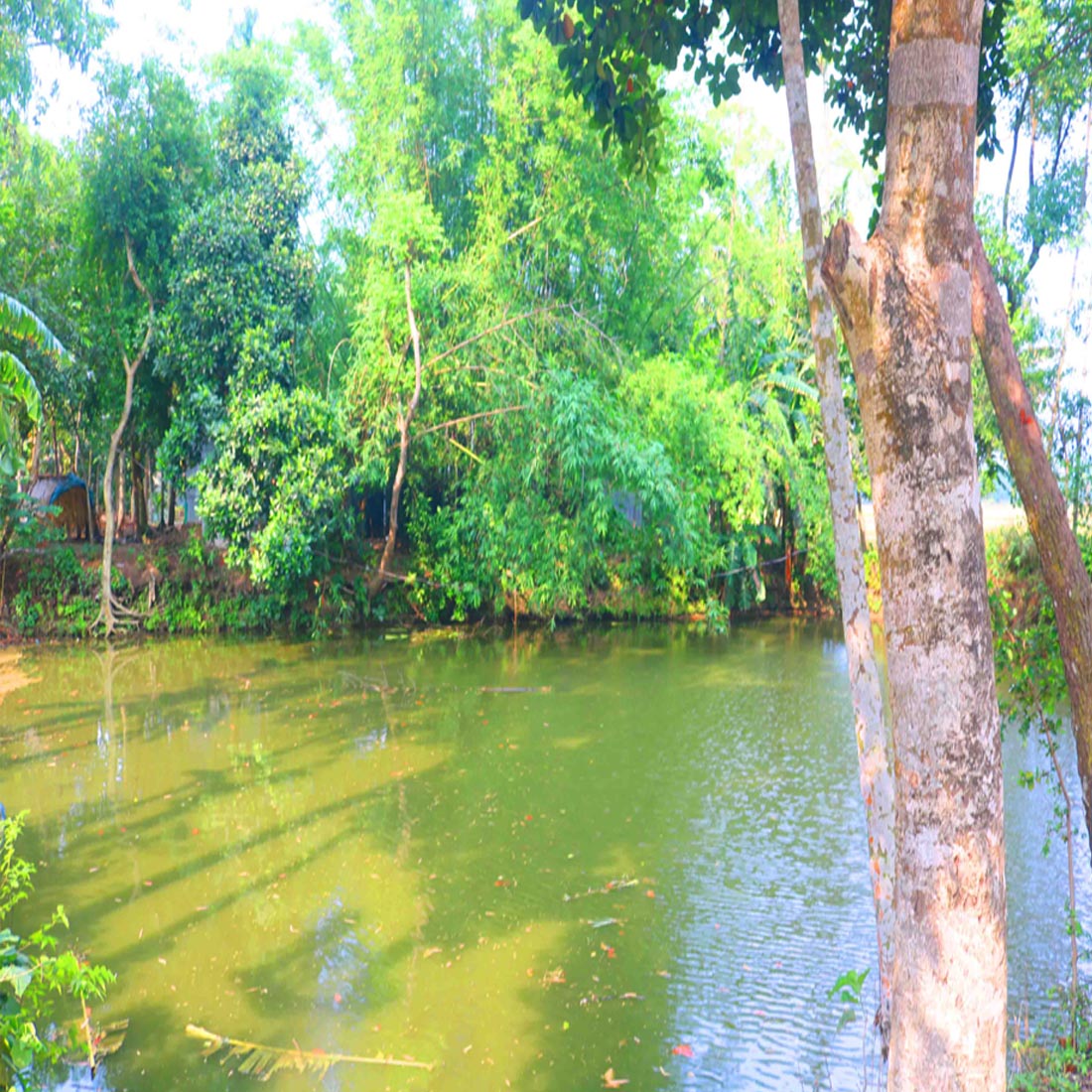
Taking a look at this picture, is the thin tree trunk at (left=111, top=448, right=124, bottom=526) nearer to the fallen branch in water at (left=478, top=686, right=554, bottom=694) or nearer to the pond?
the pond

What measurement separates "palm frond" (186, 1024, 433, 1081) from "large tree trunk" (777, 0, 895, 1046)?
207 cm

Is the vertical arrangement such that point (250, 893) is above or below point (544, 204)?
below

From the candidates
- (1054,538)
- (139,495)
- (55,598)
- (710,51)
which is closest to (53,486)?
(139,495)

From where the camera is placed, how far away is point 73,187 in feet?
53.4

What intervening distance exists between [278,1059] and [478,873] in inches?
93.6

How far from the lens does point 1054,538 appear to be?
155 inches

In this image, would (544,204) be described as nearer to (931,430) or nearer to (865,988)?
(865,988)

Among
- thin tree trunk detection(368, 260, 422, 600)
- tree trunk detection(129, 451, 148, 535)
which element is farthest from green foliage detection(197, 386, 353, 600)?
tree trunk detection(129, 451, 148, 535)

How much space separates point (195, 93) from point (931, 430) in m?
16.4

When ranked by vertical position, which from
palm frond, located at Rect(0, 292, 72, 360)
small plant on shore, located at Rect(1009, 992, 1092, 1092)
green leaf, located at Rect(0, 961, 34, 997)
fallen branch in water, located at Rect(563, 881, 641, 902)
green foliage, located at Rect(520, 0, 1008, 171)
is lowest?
fallen branch in water, located at Rect(563, 881, 641, 902)

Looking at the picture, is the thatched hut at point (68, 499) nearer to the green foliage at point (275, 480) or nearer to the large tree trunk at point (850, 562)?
the green foliage at point (275, 480)

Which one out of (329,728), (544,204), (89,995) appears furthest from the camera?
(544,204)

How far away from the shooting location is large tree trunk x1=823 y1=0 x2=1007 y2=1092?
95.8 inches

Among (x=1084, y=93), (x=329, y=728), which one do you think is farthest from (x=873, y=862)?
(x=1084, y=93)
